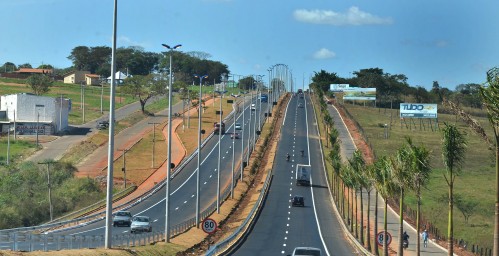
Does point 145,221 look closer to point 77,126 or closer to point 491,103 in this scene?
point 491,103

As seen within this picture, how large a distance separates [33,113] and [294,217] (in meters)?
78.0

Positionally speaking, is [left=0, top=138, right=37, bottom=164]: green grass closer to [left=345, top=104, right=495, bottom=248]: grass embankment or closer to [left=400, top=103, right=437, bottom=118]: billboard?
[left=345, top=104, right=495, bottom=248]: grass embankment

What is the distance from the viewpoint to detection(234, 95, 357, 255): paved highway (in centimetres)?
5838

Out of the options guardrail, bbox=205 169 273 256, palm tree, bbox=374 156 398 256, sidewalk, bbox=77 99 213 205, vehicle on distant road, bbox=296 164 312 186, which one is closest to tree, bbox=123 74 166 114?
sidewalk, bbox=77 99 213 205

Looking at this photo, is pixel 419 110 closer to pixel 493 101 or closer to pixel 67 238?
pixel 67 238

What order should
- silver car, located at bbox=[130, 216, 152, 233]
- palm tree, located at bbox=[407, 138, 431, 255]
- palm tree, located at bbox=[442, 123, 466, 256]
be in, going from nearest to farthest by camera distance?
1. palm tree, located at bbox=[442, 123, 466, 256]
2. palm tree, located at bbox=[407, 138, 431, 255]
3. silver car, located at bbox=[130, 216, 152, 233]

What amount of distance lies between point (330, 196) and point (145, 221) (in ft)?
122

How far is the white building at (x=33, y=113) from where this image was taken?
14388 cm

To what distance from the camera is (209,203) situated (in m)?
87.8

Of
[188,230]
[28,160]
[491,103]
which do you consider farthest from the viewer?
[28,160]

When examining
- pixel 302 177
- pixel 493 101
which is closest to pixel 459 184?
pixel 302 177

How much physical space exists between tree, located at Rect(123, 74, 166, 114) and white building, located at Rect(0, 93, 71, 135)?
3068cm

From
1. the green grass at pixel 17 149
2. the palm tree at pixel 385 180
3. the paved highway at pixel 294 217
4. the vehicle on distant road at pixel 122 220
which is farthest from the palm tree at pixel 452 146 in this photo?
the green grass at pixel 17 149

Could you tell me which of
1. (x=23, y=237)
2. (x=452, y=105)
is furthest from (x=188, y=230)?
Answer: (x=452, y=105)
